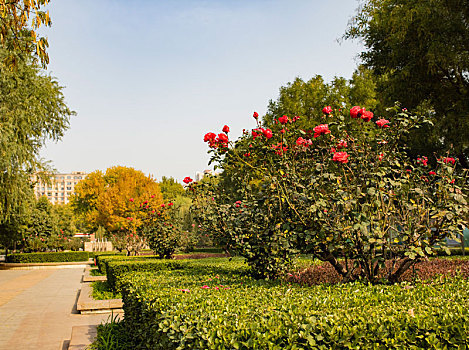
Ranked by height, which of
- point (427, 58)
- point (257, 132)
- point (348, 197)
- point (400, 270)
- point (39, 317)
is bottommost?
point (39, 317)

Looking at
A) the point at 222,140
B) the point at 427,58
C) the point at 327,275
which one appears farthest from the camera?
the point at 427,58

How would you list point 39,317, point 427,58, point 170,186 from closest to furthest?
point 39,317 → point 427,58 → point 170,186

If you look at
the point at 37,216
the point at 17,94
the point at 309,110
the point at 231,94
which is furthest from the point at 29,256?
the point at 231,94

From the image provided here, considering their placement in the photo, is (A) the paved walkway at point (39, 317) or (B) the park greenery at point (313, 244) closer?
(B) the park greenery at point (313, 244)

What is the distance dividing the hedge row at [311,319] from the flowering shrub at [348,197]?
0.73m

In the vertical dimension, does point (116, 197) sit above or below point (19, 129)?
below

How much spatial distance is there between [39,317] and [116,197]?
76.6ft

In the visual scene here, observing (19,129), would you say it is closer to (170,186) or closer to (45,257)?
(45,257)

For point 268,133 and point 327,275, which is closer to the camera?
point 268,133

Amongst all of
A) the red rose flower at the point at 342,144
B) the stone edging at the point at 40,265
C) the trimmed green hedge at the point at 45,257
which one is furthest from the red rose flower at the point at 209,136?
the trimmed green hedge at the point at 45,257

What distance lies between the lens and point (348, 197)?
14.1 ft

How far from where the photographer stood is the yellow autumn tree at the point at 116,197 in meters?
26.2

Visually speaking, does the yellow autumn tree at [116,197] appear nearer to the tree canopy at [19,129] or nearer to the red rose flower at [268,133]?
the tree canopy at [19,129]

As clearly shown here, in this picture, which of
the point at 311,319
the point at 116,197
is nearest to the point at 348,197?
the point at 311,319
